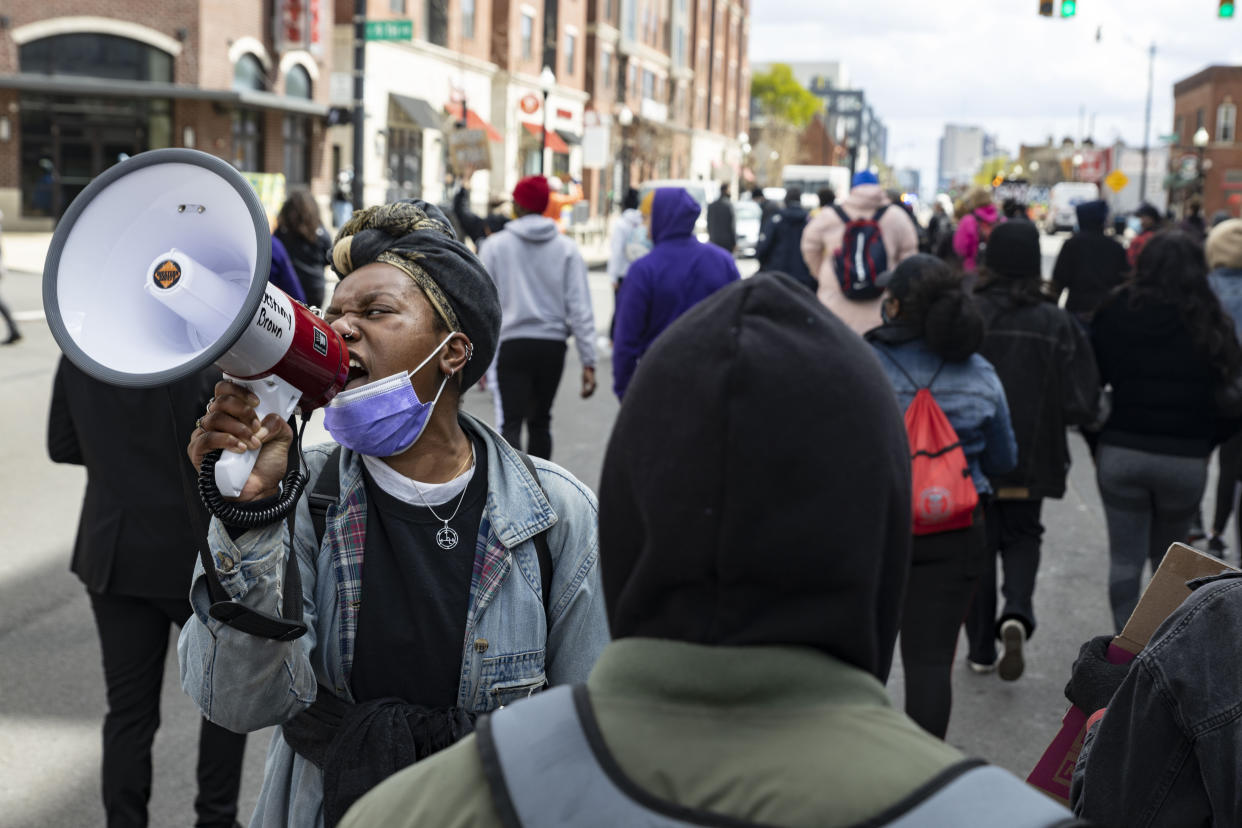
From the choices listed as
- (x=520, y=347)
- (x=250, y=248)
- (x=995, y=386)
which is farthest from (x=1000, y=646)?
(x=250, y=248)

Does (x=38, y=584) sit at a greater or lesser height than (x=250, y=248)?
lesser

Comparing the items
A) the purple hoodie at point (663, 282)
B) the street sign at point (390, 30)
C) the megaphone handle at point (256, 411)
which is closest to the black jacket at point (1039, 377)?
the purple hoodie at point (663, 282)

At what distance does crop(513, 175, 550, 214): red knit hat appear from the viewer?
8258 mm

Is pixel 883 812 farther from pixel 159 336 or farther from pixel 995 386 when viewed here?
pixel 995 386

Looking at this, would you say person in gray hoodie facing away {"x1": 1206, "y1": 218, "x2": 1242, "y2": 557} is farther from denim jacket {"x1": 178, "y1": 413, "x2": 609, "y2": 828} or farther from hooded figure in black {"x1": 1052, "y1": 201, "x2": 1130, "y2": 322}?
denim jacket {"x1": 178, "y1": 413, "x2": 609, "y2": 828}

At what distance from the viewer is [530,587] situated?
249 centimetres

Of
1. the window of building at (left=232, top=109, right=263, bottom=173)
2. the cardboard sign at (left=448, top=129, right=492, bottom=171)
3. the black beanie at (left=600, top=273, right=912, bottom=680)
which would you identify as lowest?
the black beanie at (left=600, top=273, right=912, bottom=680)

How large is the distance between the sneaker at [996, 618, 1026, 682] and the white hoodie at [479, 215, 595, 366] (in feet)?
11.5

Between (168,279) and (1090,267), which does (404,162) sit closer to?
(1090,267)

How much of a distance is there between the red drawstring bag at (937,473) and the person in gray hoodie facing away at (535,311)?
3.87 meters

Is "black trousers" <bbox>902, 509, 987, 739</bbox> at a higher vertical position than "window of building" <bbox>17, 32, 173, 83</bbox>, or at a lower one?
lower

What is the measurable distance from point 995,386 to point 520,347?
4018 millimetres

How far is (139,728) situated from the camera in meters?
3.87

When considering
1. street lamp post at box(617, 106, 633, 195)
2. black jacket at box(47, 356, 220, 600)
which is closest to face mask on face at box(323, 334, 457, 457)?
black jacket at box(47, 356, 220, 600)
